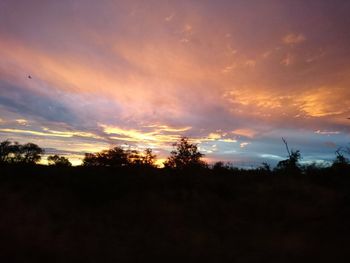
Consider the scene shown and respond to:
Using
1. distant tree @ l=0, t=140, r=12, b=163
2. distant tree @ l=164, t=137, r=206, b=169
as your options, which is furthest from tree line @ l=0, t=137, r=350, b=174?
distant tree @ l=0, t=140, r=12, b=163

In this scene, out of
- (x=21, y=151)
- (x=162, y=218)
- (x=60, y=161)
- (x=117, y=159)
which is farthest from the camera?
(x=21, y=151)

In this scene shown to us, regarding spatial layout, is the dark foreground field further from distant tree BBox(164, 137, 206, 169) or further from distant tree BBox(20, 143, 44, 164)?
distant tree BBox(20, 143, 44, 164)

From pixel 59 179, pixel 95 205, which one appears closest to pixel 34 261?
pixel 95 205

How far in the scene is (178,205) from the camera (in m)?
14.7

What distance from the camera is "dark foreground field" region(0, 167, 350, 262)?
27.9 ft

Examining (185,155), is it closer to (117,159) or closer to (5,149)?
(117,159)

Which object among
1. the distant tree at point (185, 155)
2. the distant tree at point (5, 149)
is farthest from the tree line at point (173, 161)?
the distant tree at point (5, 149)

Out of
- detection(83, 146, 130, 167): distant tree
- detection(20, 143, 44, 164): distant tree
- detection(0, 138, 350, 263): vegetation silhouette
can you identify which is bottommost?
detection(0, 138, 350, 263): vegetation silhouette

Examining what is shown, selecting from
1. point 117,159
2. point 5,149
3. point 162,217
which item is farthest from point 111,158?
point 5,149

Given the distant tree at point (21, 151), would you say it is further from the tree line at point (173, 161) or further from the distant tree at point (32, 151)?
the tree line at point (173, 161)

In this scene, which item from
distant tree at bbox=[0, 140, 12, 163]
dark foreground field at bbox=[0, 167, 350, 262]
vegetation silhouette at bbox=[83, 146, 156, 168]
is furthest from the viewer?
distant tree at bbox=[0, 140, 12, 163]

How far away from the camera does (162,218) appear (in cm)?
1238

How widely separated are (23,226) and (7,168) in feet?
39.3

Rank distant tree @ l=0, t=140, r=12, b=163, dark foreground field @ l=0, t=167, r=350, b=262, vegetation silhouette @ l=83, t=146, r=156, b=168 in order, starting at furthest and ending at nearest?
distant tree @ l=0, t=140, r=12, b=163, vegetation silhouette @ l=83, t=146, r=156, b=168, dark foreground field @ l=0, t=167, r=350, b=262
